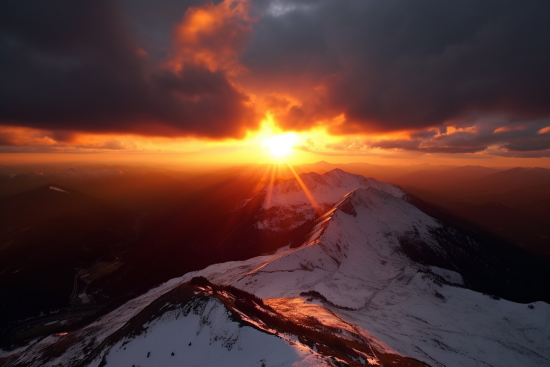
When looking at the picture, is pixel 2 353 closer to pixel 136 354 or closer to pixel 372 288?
pixel 136 354

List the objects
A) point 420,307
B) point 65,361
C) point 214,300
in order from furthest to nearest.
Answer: point 420,307
point 65,361
point 214,300

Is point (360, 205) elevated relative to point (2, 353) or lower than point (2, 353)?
elevated

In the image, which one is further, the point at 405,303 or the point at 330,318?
the point at 405,303

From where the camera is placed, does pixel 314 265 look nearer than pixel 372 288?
No

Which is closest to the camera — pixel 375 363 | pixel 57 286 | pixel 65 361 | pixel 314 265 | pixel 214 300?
pixel 375 363

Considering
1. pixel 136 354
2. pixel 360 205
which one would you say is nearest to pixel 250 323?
pixel 136 354

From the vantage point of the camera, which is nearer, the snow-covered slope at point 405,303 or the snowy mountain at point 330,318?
the snowy mountain at point 330,318

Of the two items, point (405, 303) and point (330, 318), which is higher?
point (330, 318)

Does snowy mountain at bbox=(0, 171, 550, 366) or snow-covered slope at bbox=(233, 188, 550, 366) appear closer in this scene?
snowy mountain at bbox=(0, 171, 550, 366)
